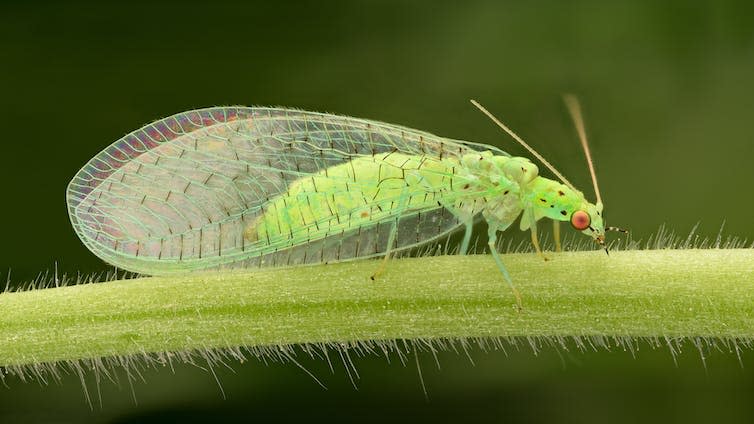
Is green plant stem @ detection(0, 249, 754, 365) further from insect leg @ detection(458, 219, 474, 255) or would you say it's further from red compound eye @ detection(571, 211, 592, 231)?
red compound eye @ detection(571, 211, 592, 231)

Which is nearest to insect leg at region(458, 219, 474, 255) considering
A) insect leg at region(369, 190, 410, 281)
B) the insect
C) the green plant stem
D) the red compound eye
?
the insect

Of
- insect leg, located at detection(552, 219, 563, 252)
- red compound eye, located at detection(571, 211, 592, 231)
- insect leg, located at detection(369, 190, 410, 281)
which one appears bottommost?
insect leg, located at detection(552, 219, 563, 252)

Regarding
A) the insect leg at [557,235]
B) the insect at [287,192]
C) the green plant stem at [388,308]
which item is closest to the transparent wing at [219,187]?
the insect at [287,192]

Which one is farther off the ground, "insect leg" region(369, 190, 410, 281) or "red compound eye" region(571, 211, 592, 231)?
"insect leg" region(369, 190, 410, 281)

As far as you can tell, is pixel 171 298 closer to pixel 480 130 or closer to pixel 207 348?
pixel 207 348

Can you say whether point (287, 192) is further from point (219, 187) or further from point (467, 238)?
point (467, 238)

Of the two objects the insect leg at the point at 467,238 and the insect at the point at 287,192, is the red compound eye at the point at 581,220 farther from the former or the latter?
the insect leg at the point at 467,238

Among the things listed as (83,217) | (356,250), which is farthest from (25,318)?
(356,250)

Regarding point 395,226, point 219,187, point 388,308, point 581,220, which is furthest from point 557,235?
point 219,187
